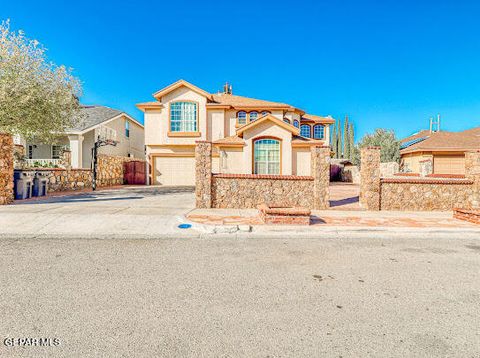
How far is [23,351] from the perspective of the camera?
8.19 ft

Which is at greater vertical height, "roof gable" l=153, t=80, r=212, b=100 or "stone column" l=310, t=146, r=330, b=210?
"roof gable" l=153, t=80, r=212, b=100

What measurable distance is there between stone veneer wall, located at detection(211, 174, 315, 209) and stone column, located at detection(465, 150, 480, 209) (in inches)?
293

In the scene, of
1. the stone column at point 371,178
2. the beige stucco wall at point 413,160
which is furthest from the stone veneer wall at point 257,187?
the beige stucco wall at point 413,160

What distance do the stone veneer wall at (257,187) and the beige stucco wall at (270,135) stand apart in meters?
5.29

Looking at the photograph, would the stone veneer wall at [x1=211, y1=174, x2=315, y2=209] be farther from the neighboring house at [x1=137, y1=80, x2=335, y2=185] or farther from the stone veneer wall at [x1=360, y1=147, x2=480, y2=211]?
the neighboring house at [x1=137, y1=80, x2=335, y2=185]

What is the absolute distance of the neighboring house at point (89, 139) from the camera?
22453 millimetres

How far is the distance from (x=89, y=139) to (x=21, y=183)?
41.5 feet

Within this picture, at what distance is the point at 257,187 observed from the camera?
11430 mm

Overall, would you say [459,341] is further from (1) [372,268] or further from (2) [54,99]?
(2) [54,99]

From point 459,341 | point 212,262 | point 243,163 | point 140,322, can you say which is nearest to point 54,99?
point 243,163

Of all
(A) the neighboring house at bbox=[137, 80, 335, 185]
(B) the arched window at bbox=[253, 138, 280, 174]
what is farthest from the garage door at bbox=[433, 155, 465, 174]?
(B) the arched window at bbox=[253, 138, 280, 174]

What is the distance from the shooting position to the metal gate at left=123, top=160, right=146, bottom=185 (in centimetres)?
2394

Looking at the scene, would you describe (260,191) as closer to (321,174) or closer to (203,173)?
(203,173)

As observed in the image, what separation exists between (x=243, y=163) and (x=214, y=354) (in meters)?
14.9
